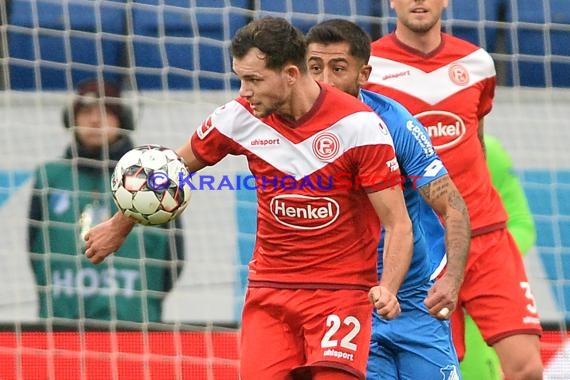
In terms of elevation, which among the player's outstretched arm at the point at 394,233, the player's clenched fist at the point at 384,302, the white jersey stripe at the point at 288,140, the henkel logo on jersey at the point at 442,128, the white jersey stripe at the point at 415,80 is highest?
the white jersey stripe at the point at 415,80

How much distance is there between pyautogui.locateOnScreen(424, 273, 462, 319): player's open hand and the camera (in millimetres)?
4281

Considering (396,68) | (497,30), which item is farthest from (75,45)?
(396,68)

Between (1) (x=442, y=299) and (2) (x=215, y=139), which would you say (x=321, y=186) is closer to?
(2) (x=215, y=139)

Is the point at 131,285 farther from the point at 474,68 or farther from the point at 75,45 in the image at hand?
the point at 474,68

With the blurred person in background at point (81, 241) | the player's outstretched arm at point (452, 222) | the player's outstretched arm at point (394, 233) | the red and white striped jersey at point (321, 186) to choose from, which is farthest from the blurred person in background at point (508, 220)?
the blurred person in background at point (81, 241)

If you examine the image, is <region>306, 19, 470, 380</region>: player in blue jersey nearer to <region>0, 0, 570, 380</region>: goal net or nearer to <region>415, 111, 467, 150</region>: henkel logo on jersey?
<region>415, 111, 467, 150</region>: henkel logo on jersey

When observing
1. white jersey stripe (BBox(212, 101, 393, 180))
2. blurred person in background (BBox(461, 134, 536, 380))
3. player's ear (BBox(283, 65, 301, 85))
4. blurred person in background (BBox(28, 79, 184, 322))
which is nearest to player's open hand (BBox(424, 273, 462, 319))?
white jersey stripe (BBox(212, 101, 393, 180))

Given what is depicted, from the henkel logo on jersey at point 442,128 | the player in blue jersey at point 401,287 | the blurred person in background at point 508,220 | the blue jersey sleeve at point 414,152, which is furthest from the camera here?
the blurred person in background at point 508,220

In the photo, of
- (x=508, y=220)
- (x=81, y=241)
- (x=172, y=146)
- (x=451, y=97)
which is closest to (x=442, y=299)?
(x=451, y=97)

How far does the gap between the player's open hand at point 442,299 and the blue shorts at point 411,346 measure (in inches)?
18.3

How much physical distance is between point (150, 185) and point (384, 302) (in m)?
0.94

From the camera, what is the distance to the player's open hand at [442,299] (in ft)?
14.0

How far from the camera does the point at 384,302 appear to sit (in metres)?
4.01

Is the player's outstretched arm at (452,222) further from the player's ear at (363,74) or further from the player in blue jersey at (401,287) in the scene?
the player's ear at (363,74)
